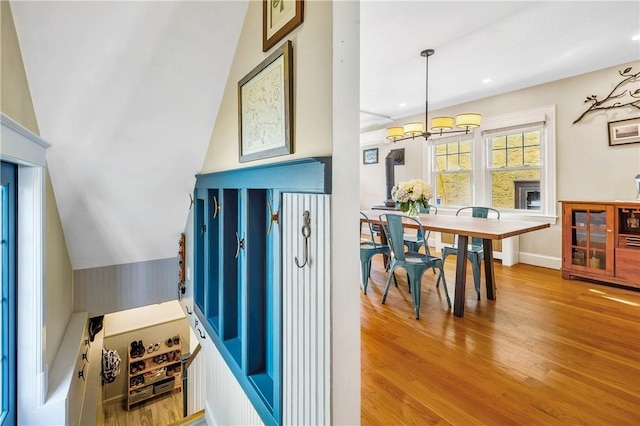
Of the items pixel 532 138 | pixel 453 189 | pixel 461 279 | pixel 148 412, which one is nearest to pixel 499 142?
pixel 532 138

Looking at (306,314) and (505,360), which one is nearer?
(306,314)

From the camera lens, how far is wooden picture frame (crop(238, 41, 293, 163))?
47.6 inches

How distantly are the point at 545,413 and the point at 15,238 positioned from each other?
282cm

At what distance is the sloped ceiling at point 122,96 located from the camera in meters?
1.37

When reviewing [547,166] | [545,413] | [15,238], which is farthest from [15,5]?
[547,166]

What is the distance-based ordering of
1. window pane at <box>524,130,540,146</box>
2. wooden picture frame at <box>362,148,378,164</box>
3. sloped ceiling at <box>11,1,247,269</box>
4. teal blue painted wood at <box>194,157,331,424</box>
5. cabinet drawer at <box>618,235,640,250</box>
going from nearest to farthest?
teal blue painted wood at <box>194,157,331,424</box> < sloped ceiling at <box>11,1,247,269</box> < cabinet drawer at <box>618,235,640,250</box> < window pane at <box>524,130,540,146</box> < wooden picture frame at <box>362,148,378,164</box>

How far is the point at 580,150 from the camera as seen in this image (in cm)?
378

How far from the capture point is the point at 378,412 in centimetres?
Result: 157

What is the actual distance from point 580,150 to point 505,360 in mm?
3253

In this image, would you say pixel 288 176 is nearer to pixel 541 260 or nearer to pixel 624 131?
pixel 624 131

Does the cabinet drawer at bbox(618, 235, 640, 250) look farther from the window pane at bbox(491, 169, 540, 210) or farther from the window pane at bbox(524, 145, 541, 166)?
the window pane at bbox(524, 145, 541, 166)

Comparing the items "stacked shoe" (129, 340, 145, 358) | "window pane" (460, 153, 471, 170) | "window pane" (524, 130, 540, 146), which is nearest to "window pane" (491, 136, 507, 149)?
"window pane" (524, 130, 540, 146)

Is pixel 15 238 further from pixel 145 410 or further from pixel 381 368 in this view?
pixel 145 410

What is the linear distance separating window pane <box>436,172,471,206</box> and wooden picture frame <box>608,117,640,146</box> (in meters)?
1.77
